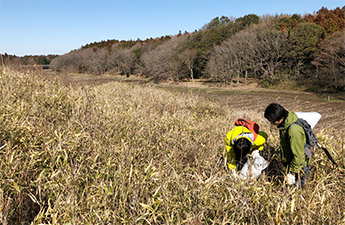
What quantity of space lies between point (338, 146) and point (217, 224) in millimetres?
3305

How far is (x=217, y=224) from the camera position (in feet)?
7.15

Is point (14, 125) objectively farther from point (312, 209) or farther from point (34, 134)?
point (312, 209)

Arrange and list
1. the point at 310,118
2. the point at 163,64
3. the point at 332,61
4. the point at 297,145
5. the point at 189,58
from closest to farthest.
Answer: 1. the point at 297,145
2. the point at 310,118
3. the point at 332,61
4. the point at 189,58
5. the point at 163,64

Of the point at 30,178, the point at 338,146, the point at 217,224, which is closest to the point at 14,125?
the point at 30,178

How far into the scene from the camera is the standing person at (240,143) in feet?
11.0

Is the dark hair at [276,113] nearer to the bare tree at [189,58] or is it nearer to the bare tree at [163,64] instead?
the bare tree at [189,58]

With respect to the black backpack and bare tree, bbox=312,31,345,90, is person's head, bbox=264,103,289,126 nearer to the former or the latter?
the black backpack

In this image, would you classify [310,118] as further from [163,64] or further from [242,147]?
[163,64]

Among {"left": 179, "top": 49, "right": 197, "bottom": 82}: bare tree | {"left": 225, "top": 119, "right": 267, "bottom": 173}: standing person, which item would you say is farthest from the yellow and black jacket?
{"left": 179, "top": 49, "right": 197, "bottom": 82}: bare tree

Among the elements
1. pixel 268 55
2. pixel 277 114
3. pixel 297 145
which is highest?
pixel 268 55

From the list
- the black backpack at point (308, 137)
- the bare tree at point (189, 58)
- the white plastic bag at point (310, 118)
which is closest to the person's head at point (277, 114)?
the black backpack at point (308, 137)

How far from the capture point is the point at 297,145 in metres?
2.92

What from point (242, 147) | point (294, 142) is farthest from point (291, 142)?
point (242, 147)

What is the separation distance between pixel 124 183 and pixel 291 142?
200 centimetres
